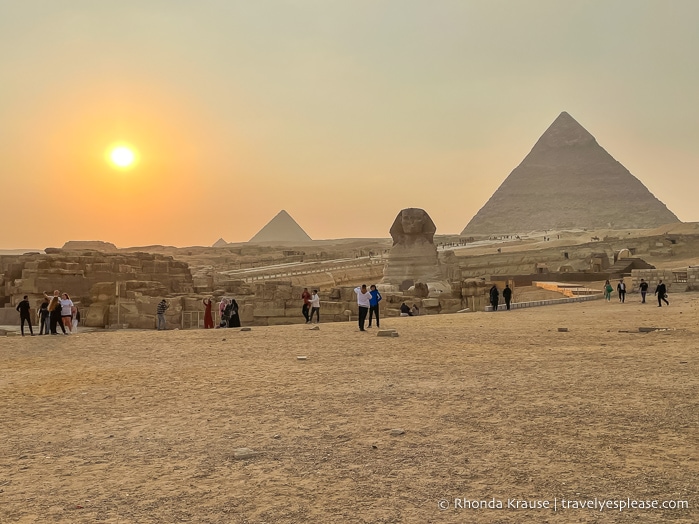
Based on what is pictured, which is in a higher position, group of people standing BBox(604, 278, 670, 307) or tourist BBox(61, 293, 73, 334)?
tourist BBox(61, 293, 73, 334)

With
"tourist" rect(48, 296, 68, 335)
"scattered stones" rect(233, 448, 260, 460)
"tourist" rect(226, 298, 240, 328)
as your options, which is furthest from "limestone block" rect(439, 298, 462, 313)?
"scattered stones" rect(233, 448, 260, 460)

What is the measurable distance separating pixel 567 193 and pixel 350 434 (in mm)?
160629

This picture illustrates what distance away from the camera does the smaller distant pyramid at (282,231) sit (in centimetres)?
17475

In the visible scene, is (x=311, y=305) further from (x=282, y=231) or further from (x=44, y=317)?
(x=282, y=231)

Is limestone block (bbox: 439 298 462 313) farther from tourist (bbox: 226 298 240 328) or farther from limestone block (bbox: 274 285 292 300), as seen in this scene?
tourist (bbox: 226 298 240 328)

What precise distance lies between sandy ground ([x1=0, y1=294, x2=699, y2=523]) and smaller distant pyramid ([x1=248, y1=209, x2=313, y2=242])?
166 metres

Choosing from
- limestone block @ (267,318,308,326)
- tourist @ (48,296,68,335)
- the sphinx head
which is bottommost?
limestone block @ (267,318,308,326)

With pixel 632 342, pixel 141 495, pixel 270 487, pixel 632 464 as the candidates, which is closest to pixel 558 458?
pixel 632 464

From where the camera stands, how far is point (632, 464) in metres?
3.43

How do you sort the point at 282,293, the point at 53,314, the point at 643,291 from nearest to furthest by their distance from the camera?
the point at 53,314 → the point at 282,293 → the point at 643,291

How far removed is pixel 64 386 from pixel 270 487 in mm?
3748

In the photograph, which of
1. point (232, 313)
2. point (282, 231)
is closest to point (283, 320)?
point (232, 313)

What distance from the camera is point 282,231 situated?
580ft

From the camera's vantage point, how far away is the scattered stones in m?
3.74
